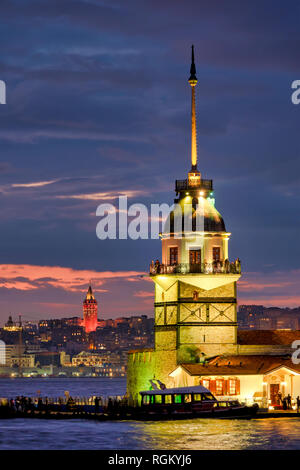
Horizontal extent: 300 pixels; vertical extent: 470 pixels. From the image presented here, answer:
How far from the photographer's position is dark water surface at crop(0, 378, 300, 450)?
73.4 m

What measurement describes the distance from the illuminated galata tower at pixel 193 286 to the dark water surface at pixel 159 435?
859 cm

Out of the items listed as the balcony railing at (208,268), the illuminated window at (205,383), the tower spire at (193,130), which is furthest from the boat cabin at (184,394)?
the tower spire at (193,130)

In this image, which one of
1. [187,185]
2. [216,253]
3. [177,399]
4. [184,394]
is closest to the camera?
[184,394]

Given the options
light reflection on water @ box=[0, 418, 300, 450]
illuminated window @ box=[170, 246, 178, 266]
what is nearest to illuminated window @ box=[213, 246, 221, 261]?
illuminated window @ box=[170, 246, 178, 266]

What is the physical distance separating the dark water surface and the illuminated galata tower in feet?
28.2

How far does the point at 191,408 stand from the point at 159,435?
24.5 ft

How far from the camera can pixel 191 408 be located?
8456cm

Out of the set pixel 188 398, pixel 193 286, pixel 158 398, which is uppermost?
pixel 193 286

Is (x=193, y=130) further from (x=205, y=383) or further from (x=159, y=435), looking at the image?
(x=159, y=435)

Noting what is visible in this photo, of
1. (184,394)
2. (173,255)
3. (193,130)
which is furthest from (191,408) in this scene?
(193,130)

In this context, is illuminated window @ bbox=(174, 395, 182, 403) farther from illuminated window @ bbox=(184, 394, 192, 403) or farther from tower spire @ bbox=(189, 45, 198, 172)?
tower spire @ bbox=(189, 45, 198, 172)

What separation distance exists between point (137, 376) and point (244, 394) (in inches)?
508
